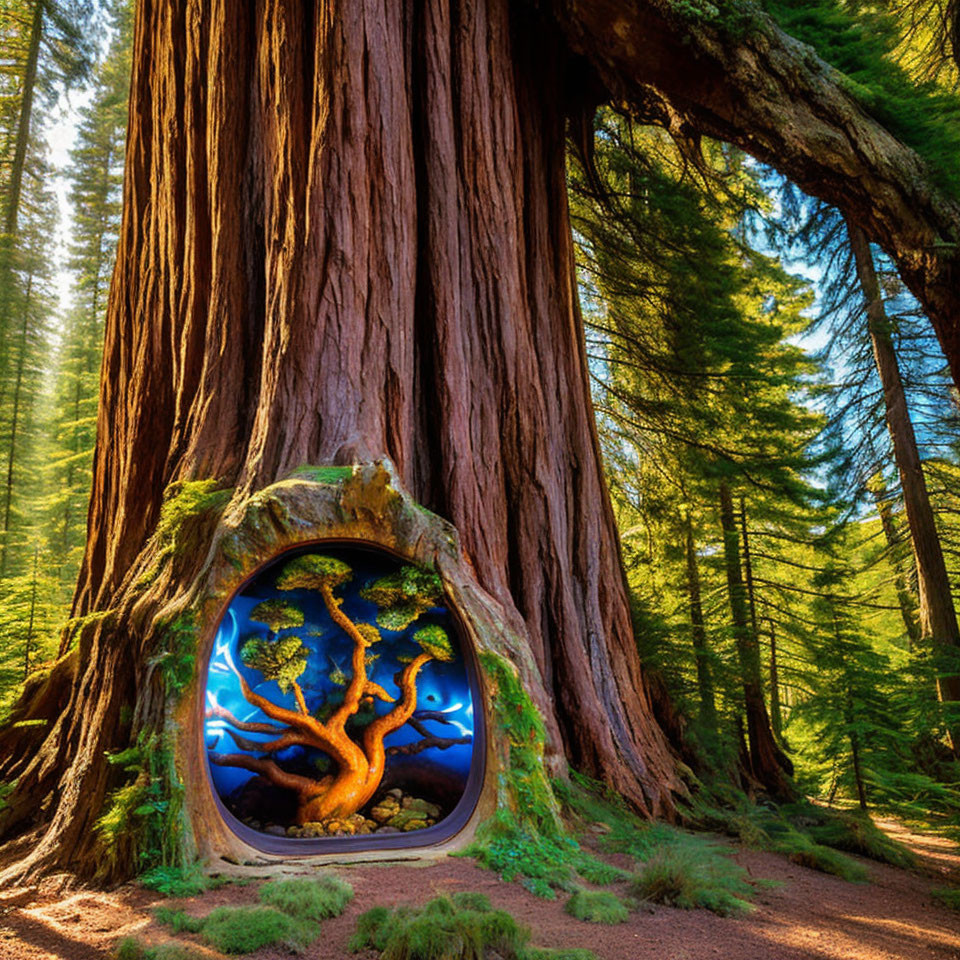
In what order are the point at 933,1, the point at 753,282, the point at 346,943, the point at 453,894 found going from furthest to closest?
the point at 753,282, the point at 933,1, the point at 453,894, the point at 346,943

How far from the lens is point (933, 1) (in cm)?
1017

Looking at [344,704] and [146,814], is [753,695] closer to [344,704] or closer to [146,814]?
[344,704]

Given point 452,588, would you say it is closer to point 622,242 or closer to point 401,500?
point 401,500

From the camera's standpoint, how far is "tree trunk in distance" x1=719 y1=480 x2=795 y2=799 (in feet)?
29.0

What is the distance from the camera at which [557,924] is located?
346 cm

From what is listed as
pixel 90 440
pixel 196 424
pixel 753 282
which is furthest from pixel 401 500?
pixel 90 440

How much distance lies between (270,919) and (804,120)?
25.8 ft

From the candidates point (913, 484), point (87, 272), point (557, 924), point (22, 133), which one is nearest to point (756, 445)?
point (913, 484)

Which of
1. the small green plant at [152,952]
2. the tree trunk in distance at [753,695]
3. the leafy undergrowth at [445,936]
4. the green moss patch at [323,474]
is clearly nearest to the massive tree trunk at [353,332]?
the green moss patch at [323,474]

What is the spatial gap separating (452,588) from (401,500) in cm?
77

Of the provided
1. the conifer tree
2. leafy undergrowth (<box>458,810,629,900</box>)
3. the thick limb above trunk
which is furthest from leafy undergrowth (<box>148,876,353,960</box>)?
the conifer tree

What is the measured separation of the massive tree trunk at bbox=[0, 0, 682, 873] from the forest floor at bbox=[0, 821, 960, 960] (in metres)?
1.46

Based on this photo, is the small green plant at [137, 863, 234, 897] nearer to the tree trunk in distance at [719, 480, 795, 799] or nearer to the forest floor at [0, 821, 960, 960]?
the forest floor at [0, 821, 960, 960]

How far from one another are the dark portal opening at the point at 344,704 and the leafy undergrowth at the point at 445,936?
4.65 ft
